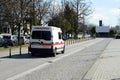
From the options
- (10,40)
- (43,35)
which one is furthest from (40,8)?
(43,35)

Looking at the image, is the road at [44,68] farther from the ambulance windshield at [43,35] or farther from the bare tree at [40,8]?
the bare tree at [40,8]

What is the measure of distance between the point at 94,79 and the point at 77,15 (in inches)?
3524

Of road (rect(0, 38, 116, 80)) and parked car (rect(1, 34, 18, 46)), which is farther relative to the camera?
parked car (rect(1, 34, 18, 46))

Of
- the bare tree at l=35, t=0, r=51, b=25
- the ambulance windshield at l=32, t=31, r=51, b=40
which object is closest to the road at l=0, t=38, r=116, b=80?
the ambulance windshield at l=32, t=31, r=51, b=40

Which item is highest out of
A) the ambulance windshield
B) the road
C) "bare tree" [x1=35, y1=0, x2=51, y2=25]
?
"bare tree" [x1=35, y1=0, x2=51, y2=25]

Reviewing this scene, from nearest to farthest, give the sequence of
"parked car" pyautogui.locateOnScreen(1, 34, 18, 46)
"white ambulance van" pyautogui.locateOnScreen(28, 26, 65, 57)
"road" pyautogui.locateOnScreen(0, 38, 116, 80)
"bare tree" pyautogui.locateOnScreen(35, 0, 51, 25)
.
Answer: "road" pyautogui.locateOnScreen(0, 38, 116, 80)
"white ambulance van" pyautogui.locateOnScreen(28, 26, 65, 57)
"parked car" pyautogui.locateOnScreen(1, 34, 18, 46)
"bare tree" pyautogui.locateOnScreen(35, 0, 51, 25)

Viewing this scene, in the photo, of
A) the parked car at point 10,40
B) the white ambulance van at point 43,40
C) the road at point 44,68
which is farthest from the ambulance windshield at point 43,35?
the parked car at point 10,40

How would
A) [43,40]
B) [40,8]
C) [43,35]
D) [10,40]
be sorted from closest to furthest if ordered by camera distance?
1. [43,40]
2. [43,35]
3. [10,40]
4. [40,8]

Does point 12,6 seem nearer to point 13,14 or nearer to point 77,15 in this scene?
point 13,14

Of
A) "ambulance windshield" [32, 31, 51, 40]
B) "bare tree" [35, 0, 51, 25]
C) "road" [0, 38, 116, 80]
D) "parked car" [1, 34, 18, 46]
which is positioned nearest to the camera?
"road" [0, 38, 116, 80]

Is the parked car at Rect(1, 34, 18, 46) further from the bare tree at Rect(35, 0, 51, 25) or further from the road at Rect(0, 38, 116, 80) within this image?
the road at Rect(0, 38, 116, 80)

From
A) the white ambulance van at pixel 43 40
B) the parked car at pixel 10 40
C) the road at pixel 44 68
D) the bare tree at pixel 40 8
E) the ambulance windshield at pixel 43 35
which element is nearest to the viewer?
the road at pixel 44 68

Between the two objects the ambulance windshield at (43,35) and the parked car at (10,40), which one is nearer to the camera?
the ambulance windshield at (43,35)

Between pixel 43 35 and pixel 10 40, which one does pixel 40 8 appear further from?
pixel 43 35
